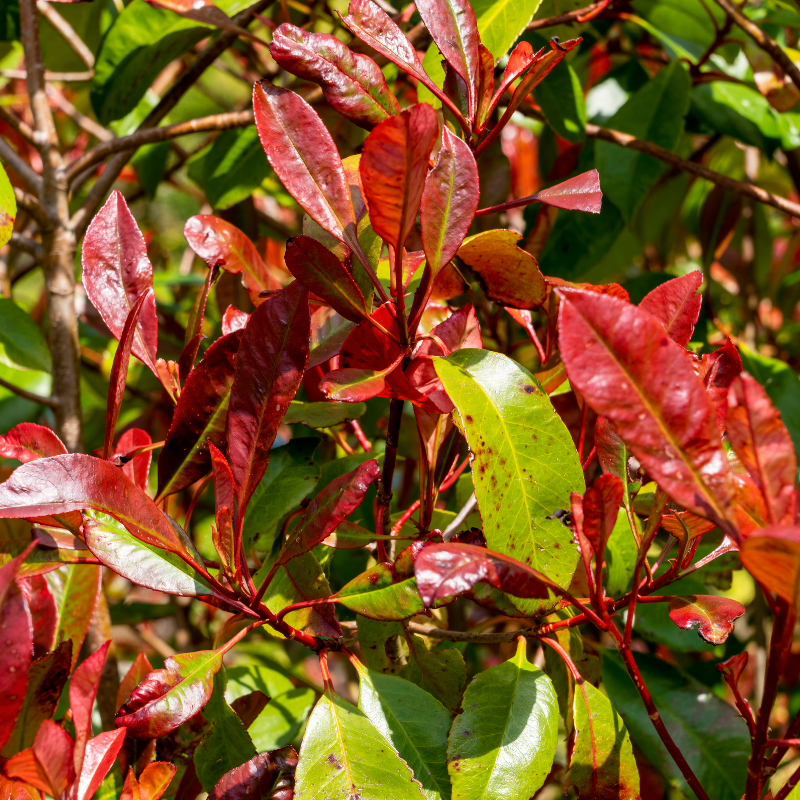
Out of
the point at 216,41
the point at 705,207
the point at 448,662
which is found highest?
the point at 216,41

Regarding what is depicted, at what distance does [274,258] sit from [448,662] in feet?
3.11

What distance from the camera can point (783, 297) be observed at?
1729mm

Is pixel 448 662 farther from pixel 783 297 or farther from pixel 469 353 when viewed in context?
pixel 783 297

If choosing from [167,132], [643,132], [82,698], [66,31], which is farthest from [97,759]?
[66,31]

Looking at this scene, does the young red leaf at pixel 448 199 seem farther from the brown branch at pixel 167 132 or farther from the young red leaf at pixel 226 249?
the brown branch at pixel 167 132

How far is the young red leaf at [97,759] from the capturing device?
50 centimetres

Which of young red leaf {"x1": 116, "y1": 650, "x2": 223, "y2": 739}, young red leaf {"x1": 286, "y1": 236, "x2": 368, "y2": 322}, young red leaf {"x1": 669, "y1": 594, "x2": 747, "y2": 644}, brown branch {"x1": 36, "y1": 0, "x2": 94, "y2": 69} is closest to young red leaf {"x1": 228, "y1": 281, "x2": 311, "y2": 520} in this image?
young red leaf {"x1": 286, "y1": 236, "x2": 368, "y2": 322}

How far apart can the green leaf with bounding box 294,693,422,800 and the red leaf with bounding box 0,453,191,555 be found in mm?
171

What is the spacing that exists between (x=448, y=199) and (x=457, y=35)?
0.17 m

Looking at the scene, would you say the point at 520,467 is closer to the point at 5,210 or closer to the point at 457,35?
the point at 457,35

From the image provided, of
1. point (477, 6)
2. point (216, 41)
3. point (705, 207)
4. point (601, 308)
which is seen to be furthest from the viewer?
point (705, 207)

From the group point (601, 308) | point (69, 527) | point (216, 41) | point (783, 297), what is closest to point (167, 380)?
point (69, 527)

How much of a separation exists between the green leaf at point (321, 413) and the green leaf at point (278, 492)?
0.14ft

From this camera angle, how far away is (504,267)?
612 millimetres
